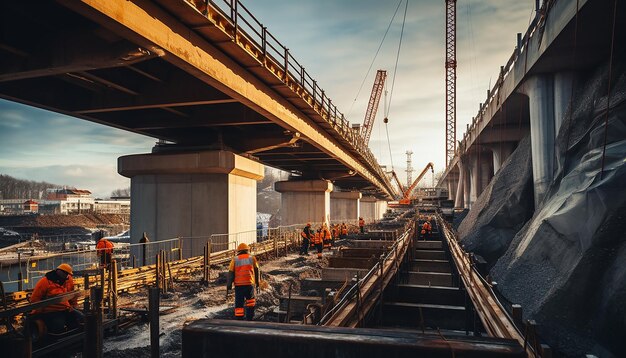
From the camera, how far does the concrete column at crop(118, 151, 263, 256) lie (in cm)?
1884

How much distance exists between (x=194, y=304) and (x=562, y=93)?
15.9 m

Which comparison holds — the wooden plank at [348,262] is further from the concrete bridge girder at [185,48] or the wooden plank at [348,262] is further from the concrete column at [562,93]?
the concrete column at [562,93]

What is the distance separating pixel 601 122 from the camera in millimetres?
11531

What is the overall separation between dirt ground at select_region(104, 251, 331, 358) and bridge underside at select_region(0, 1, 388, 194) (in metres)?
6.04

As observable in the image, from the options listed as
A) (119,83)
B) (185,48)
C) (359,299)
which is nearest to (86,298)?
(359,299)

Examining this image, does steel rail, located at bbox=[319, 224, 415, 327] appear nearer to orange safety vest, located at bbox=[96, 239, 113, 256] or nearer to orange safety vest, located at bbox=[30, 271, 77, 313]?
orange safety vest, located at bbox=[30, 271, 77, 313]

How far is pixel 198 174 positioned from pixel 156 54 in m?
10.4

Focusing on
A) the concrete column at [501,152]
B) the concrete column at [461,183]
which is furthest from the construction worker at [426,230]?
the concrete column at [461,183]

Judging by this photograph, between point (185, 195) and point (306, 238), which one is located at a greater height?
point (185, 195)

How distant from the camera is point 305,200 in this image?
38.6 meters

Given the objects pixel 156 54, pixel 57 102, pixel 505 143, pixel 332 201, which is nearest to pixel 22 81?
pixel 57 102

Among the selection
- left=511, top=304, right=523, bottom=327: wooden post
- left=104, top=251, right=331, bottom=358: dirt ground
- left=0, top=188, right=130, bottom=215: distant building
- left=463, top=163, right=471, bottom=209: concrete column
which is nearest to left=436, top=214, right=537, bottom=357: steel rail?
left=511, top=304, right=523, bottom=327: wooden post

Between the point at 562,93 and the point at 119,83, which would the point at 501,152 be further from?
the point at 119,83

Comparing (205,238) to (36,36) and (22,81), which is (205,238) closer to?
(22,81)
